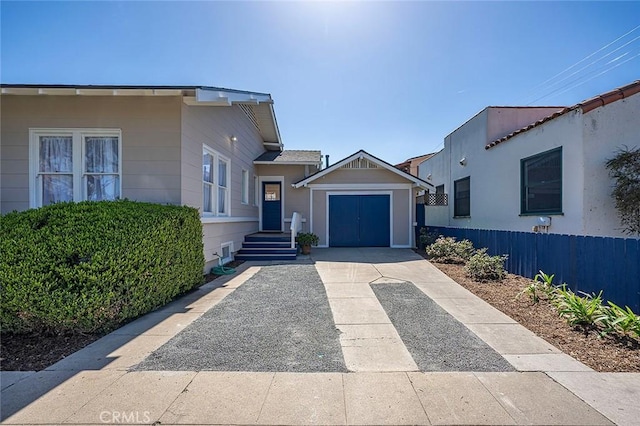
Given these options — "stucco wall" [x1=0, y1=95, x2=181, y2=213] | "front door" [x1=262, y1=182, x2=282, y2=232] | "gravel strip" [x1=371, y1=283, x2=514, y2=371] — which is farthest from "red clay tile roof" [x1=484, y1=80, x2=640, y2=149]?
"front door" [x1=262, y1=182, x2=282, y2=232]

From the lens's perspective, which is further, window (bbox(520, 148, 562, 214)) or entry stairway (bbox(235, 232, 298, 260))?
entry stairway (bbox(235, 232, 298, 260))

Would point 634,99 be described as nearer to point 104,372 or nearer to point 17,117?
point 104,372

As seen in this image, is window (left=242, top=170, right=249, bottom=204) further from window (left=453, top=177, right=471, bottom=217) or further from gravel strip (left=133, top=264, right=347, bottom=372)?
window (left=453, top=177, right=471, bottom=217)

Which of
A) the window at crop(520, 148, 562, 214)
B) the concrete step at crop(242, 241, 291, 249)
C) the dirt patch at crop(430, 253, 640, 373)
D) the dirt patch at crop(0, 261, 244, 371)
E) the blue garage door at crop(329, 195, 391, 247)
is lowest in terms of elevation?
the dirt patch at crop(0, 261, 244, 371)

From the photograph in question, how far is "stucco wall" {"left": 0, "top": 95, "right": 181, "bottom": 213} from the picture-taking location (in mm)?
6672

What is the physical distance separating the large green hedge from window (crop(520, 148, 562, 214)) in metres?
8.93

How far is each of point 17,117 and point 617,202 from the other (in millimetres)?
12969

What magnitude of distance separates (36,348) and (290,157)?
11.1 meters

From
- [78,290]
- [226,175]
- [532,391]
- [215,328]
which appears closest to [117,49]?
[226,175]

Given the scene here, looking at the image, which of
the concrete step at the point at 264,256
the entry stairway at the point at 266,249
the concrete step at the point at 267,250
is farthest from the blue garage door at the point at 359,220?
the concrete step at the point at 264,256

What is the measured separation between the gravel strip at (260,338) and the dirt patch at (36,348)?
1163 mm

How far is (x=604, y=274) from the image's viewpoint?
509 cm

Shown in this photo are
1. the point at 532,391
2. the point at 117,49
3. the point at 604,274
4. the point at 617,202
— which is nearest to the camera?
the point at 532,391

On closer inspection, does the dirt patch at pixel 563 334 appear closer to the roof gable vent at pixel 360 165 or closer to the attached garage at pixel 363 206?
the attached garage at pixel 363 206
